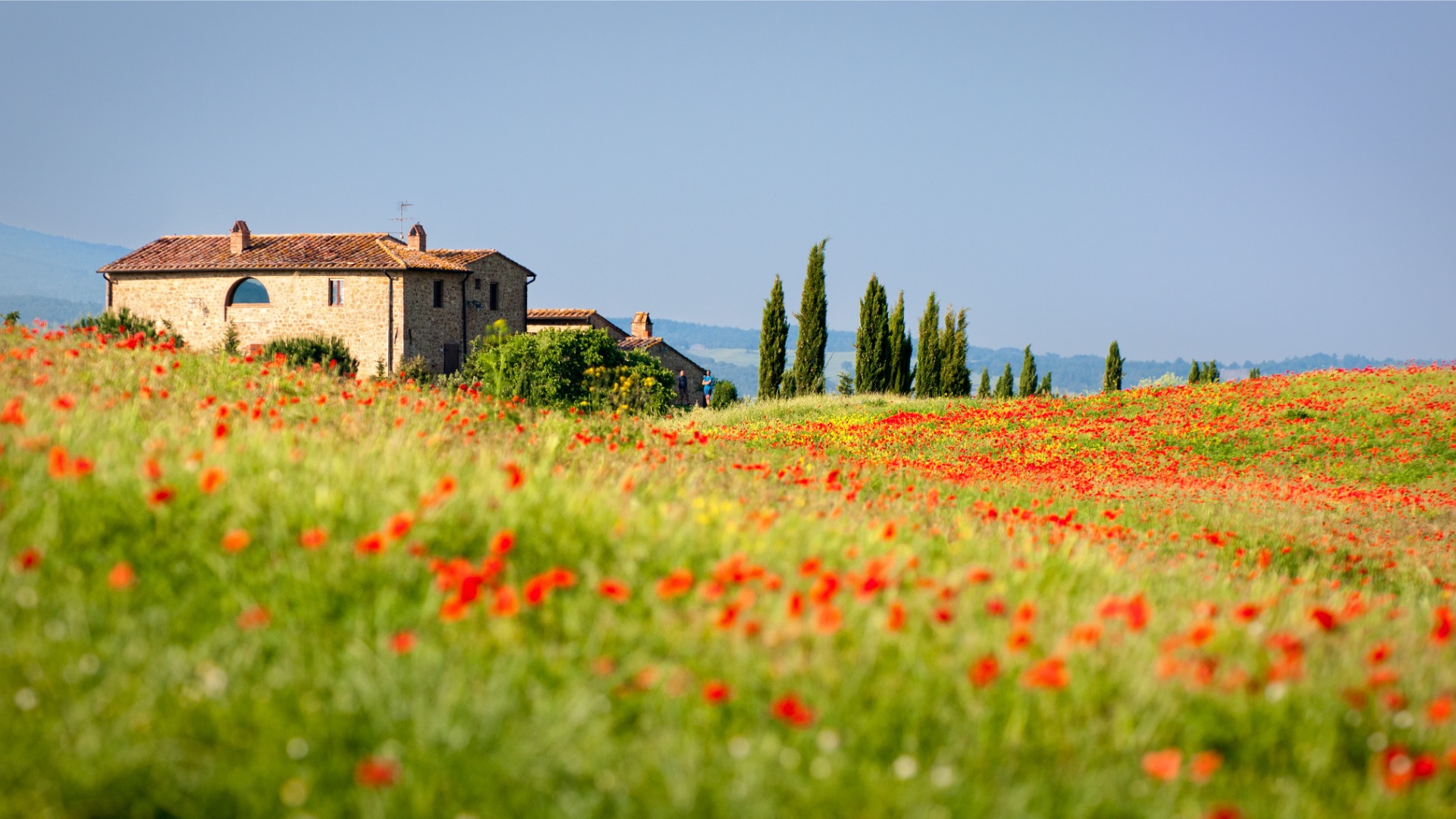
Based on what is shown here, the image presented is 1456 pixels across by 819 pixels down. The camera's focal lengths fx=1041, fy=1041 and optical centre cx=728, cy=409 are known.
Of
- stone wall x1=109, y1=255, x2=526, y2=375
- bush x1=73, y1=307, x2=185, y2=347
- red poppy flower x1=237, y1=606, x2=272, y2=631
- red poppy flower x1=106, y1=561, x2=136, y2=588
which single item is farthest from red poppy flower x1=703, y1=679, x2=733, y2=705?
stone wall x1=109, y1=255, x2=526, y2=375

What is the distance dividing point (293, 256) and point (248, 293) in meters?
2.90

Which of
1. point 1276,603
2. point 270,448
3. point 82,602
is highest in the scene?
point 270,448

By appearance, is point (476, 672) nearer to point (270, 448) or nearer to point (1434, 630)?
point (270, 448)

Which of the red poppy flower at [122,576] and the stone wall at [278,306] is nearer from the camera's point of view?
the red poppy flower at [122,576]

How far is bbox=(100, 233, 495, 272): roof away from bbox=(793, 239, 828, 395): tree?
17.8m

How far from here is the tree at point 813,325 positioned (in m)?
42.3

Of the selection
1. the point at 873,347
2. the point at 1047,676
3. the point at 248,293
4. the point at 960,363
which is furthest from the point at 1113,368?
the point at 1047,676

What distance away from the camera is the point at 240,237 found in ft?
162

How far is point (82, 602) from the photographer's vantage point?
4031 millimetres

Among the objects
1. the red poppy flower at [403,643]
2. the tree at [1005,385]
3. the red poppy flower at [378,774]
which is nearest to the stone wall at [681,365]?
the tree at [1005,385]

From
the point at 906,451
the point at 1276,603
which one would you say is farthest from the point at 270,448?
the point at 906,451

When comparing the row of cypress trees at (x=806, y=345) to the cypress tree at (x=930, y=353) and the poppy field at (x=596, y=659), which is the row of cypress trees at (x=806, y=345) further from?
the poppy field at (x=596, y=659)

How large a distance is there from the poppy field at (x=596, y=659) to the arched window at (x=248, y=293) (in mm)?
46167

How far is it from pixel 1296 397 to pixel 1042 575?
25272 millimetres
